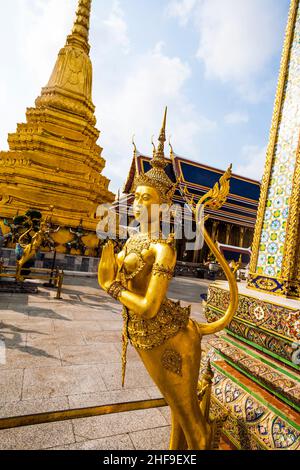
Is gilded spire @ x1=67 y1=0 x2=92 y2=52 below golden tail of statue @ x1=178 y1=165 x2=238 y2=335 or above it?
above

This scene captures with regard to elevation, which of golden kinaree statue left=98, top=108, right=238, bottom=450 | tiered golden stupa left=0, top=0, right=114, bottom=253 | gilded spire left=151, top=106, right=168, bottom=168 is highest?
tiered golden stupa left=0, top=0, right=114, bottom=253

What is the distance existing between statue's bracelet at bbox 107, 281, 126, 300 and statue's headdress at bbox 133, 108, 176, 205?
718mm

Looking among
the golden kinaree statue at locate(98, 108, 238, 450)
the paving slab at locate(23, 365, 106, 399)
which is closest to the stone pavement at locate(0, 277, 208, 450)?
the paving slab at locate(23, 365, 106, 399)

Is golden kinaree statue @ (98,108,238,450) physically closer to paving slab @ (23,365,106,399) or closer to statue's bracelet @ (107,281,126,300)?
statue's bracelet @ (107,281,126,300)

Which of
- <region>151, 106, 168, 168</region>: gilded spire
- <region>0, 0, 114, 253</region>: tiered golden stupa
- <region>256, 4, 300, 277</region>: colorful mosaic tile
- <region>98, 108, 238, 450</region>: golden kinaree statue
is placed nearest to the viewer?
<region>98, 108, 238, 450</region>: golden kinaree statue

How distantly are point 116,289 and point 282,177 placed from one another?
2.23m

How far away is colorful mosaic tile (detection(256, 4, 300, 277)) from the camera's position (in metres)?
2.65

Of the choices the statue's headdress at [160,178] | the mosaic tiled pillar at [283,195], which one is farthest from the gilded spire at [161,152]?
the mosaic tiled pillar at [283,195]

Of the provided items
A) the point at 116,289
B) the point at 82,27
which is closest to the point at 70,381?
the point at 116,289

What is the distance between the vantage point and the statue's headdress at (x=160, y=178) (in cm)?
190

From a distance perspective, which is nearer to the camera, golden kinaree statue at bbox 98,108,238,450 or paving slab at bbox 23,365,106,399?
golden kinaree statue at bbox 98,108,238,450

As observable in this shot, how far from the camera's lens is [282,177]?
9.07 ft

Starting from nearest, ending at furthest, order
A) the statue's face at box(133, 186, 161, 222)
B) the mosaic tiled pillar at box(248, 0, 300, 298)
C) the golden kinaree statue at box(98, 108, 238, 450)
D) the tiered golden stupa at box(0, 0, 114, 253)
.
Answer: the golden kinaree statue at box(98, 108, 238, 450), the statue's face at box(133, 186, 161, 222), the mosaic tiled pillar at box(248, 0, 300, 298), the tiered golden stupa at box(0, 0, 114, 253)

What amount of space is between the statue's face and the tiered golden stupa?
43.6ft
